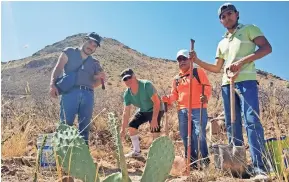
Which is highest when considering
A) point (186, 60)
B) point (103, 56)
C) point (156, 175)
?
point (103, 56)

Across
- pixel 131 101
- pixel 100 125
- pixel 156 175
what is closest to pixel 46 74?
pixel 100 125

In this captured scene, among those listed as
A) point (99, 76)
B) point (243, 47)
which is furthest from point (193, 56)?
point (99, 76)

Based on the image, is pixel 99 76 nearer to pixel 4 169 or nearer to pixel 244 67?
pixel 4 169

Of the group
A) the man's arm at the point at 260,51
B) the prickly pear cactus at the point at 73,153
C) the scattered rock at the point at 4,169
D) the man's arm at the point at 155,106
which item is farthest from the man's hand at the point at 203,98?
the prickly pear cactus at the point at 73,153

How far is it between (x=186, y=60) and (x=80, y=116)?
1.32 meters

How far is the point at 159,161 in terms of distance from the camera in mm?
2006

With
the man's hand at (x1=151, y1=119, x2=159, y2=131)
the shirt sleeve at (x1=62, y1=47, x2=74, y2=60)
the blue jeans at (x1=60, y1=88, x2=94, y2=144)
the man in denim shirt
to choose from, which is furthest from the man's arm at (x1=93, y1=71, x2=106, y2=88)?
the man's hand at (x1=151, y1=119, x2=159, y2=131)

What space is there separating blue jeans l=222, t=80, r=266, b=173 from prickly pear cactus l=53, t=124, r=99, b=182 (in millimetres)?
1427

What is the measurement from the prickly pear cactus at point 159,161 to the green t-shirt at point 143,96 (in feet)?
9.24

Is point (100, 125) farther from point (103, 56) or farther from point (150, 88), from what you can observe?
point (103, 56)

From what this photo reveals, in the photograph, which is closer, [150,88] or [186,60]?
[186,60]

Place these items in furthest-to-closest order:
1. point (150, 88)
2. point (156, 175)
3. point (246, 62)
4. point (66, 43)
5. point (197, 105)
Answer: point (66, 43) → point (150, 88) → point (197, 105) → point (246, 62) → point (156, 175)

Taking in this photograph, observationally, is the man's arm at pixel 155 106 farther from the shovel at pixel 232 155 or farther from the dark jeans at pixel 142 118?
the shovel at pixel 232 155

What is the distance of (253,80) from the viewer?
3385 mm
